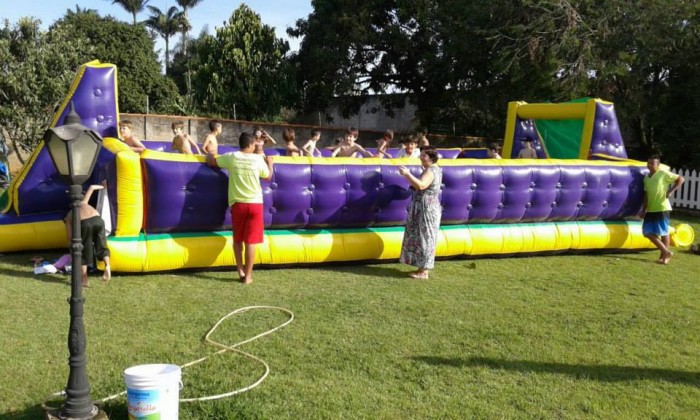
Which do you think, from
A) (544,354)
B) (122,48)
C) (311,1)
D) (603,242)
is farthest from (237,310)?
(122,48)

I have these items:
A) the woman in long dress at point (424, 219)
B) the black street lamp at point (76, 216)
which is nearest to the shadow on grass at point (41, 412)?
the black street lamp at point (76, 216)

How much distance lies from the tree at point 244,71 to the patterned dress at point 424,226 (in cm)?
1760

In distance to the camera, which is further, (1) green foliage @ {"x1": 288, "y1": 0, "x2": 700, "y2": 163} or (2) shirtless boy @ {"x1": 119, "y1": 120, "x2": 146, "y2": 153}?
(1) green foliage @ {"x1": 288, "y1": 0, "x2": 700, "y2": 163}

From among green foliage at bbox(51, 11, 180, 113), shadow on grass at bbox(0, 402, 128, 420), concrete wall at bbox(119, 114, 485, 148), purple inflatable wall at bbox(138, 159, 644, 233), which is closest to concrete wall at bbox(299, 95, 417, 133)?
concrete wall at bbox(119, 114, 485, 148)

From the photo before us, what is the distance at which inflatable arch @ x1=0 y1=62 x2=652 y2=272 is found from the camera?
6.71m

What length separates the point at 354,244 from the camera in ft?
24.8

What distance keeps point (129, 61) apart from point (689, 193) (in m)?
26.0

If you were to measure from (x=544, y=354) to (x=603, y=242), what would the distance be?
4.80m

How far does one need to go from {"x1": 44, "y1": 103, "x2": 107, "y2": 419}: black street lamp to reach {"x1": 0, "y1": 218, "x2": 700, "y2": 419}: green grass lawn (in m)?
0.29

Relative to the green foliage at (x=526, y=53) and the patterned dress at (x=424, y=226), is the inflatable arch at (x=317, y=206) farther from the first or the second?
the green foliage at (x=526, y=53)

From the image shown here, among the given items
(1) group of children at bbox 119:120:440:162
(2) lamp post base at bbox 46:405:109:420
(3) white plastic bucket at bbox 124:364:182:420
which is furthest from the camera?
(1) group of children at bbox 119:120:440:162

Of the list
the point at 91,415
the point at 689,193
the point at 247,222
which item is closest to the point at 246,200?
the point at 247,222

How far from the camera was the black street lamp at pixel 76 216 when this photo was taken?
3.30 metres

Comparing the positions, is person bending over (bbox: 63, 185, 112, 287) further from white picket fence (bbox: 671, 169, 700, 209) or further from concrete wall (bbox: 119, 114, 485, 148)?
white picket fence (bbox: 671, 169, 700, 209)
